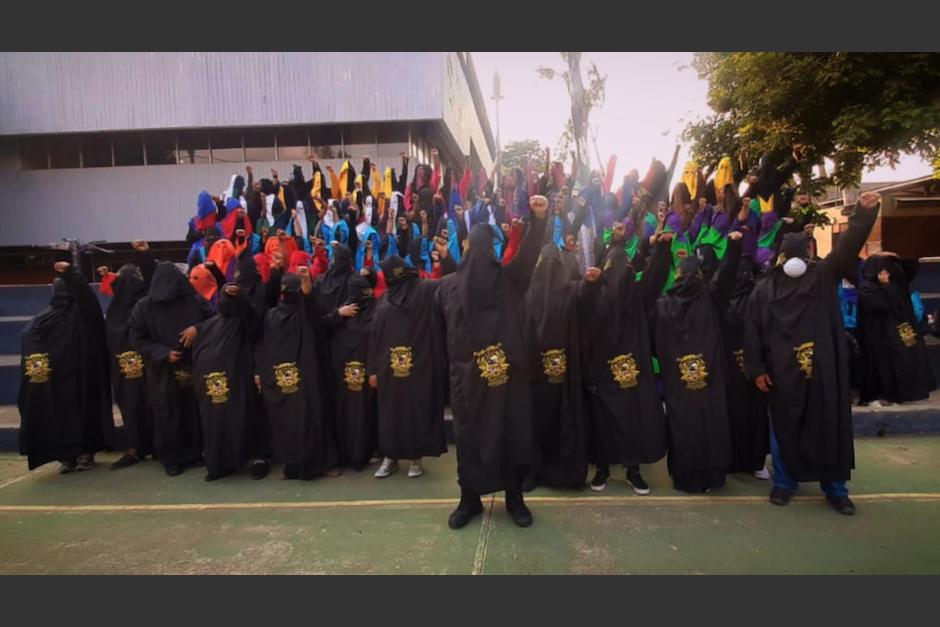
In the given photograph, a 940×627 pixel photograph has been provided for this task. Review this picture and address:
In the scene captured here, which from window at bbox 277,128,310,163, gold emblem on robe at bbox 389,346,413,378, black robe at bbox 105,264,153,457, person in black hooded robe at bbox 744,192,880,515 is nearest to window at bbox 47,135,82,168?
window at bbox 277,128,310,163

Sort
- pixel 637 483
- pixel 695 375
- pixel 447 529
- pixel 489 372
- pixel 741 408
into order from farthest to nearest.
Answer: pixel 741 408 < pixel 637 483 < pixel 695 375 < pixel 447 529 < pixel 489 372

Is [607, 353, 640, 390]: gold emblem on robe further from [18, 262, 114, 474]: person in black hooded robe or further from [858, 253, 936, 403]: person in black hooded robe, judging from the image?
[18, 262, 114, 474]: person in black hooded robe

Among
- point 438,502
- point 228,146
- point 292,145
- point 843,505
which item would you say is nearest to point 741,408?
point 843,505

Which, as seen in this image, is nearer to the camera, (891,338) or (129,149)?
(891,338)

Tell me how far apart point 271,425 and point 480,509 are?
191 centimetres

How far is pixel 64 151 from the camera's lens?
15.7 metres

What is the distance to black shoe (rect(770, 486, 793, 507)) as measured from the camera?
384 cm

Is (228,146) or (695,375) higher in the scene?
(228,146)

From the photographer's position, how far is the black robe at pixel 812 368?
363 centimetres

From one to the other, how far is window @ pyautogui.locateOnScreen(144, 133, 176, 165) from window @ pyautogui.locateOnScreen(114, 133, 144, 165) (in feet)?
0.61

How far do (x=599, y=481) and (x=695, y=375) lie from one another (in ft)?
3.28

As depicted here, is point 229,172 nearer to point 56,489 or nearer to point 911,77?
point 56,489

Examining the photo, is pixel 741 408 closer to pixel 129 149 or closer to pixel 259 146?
pixel 259 146

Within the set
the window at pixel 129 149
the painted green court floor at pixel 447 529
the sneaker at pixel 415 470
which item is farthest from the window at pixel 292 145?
the sneaker at pixel 415 470
